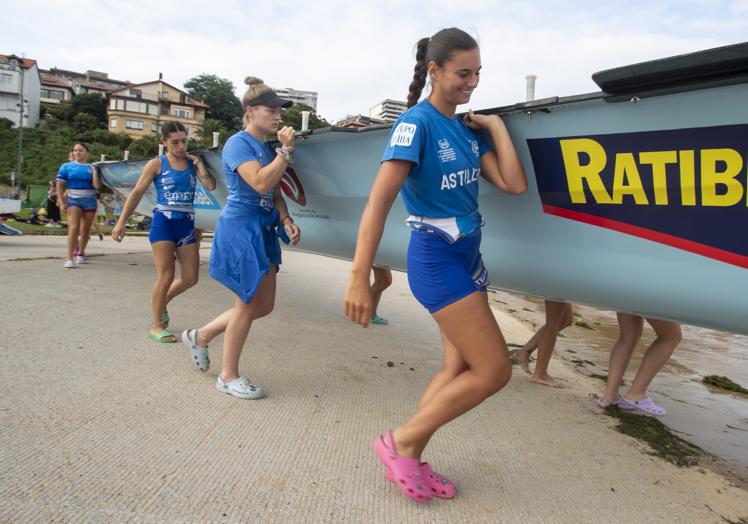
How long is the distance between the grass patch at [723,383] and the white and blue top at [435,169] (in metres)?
4.10

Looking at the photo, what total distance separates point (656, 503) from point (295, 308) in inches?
177

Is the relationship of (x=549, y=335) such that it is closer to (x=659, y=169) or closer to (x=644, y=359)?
(x=644, y=359)

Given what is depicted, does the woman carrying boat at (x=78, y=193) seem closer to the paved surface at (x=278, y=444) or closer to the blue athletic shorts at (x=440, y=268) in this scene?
the paved surface at (x=278, y=444)

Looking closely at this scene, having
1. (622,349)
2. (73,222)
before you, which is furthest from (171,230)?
(73,222)

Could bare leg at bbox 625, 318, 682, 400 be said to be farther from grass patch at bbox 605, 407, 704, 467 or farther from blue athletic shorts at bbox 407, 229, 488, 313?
blue athletic shorts at bbox 407, 229, 488, 313

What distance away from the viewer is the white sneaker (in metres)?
3.09

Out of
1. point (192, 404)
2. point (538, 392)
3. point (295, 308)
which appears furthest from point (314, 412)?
point (295, 308)

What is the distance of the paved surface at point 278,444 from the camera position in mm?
2004

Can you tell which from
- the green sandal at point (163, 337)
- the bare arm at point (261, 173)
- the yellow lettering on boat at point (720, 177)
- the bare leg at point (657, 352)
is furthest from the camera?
the green sandal at point (163, 337)

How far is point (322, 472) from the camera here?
90.0 inches

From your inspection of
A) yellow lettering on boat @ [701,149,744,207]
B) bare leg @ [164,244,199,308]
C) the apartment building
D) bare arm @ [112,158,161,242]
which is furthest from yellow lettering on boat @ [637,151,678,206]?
the apartment building

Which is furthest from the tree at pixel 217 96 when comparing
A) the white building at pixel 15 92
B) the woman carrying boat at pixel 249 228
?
the woman carrying boat at pixel 249 228

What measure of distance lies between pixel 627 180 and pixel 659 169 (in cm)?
14

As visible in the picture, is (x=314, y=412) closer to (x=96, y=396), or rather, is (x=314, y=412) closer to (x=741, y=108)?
(x=96, y=396)
